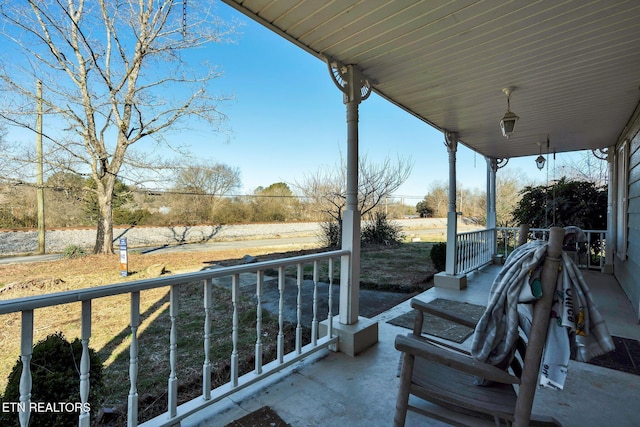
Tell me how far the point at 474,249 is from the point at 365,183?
5013 mm

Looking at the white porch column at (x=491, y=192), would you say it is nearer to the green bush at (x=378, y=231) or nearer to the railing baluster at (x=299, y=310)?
the green bush at (x=378, y=231)

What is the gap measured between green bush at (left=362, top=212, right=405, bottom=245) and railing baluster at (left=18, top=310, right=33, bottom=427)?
1018 centimetres

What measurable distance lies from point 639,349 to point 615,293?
7.16 ft

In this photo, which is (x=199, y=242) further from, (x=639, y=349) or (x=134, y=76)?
(x=639, y=349)

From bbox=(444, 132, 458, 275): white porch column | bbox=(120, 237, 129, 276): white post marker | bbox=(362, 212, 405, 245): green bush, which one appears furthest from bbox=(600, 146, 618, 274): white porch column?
bbox=(120, 237, 129, 276): white post marker

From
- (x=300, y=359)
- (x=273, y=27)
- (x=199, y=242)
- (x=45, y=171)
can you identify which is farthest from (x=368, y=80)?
(x=199, y=242)

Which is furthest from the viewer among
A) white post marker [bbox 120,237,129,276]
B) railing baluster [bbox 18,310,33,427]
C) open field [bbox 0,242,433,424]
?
white post marker [bbox 120,237,129,276]

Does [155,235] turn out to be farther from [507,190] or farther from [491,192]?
[507,190]

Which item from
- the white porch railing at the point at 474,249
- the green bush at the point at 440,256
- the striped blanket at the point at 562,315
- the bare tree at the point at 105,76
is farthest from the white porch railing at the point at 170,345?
the bare tree at the point at 105,76

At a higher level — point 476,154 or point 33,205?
point 476,154

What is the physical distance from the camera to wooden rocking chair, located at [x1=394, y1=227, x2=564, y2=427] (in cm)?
106

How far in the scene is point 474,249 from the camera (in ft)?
18.1

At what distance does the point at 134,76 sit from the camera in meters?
8.09

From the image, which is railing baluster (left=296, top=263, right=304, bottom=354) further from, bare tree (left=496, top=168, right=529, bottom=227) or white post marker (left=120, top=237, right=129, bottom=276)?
bare tree (left=496, top=168, right=529, bottom=227)
